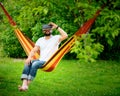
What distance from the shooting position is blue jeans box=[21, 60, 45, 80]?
5.58m

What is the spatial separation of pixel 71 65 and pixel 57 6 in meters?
7.91

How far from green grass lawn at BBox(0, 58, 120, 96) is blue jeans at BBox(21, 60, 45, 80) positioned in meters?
3.01

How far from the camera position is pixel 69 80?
10688mm

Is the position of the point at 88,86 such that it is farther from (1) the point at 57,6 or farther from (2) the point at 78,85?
(1) the point at 57,6

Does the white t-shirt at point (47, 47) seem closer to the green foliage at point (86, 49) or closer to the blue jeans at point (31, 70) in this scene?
the blue jeans at point (31, 70)

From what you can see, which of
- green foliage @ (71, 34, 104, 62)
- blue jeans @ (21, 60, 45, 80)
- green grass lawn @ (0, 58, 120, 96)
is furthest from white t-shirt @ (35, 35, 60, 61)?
green grass lawn @ (0, 58, 120, 96)

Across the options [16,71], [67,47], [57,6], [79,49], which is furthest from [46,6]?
[16,71]

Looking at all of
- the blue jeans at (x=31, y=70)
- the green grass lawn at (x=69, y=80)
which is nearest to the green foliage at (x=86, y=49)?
the blue jeans at (x=31, y=70)

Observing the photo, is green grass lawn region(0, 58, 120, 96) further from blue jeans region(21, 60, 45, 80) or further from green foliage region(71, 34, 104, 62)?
green foliage region(71, 34, 104, 62)

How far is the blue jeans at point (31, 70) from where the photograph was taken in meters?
5.58

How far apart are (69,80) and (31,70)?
5.16m

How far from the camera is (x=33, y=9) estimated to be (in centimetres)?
565

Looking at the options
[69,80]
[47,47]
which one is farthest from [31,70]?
[69,80]

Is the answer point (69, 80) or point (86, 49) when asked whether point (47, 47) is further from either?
point (69, 80)
